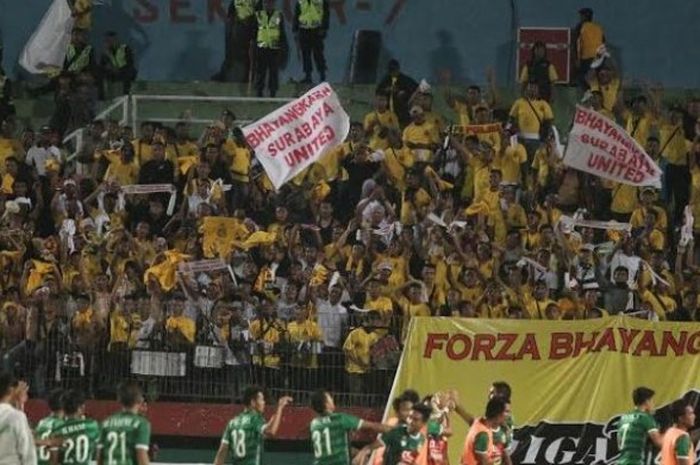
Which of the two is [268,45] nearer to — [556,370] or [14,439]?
[556,370]

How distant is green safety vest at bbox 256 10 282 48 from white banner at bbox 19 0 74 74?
3.24 meters

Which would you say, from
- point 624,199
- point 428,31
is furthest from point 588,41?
point 624,199

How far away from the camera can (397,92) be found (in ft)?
91.6

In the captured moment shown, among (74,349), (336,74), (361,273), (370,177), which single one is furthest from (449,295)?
(336,74)

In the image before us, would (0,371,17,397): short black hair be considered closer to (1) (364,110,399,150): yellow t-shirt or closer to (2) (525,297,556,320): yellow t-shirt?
(2) (525,297,556,320): yellow t-shirt

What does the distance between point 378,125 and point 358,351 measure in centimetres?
596

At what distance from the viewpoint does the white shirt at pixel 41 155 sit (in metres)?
27.0

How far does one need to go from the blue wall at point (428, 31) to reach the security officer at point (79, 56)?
1980 millimetres

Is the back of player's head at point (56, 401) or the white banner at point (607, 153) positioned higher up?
the white banner at point (607, 153)

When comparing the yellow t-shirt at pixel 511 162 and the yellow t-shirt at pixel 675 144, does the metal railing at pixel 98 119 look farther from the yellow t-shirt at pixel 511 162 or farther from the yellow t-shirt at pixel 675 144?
the yellow t-shirt at pixel 675 144

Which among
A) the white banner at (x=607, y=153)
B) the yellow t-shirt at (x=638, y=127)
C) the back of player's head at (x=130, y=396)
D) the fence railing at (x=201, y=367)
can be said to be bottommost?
the fence railing at (x=201, y=367)

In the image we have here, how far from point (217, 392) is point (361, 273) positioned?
9.59 ft

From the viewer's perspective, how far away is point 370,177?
25984mm

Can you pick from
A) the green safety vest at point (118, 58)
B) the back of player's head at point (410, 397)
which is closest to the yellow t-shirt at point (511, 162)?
the green safety vest at point (118, 58)
